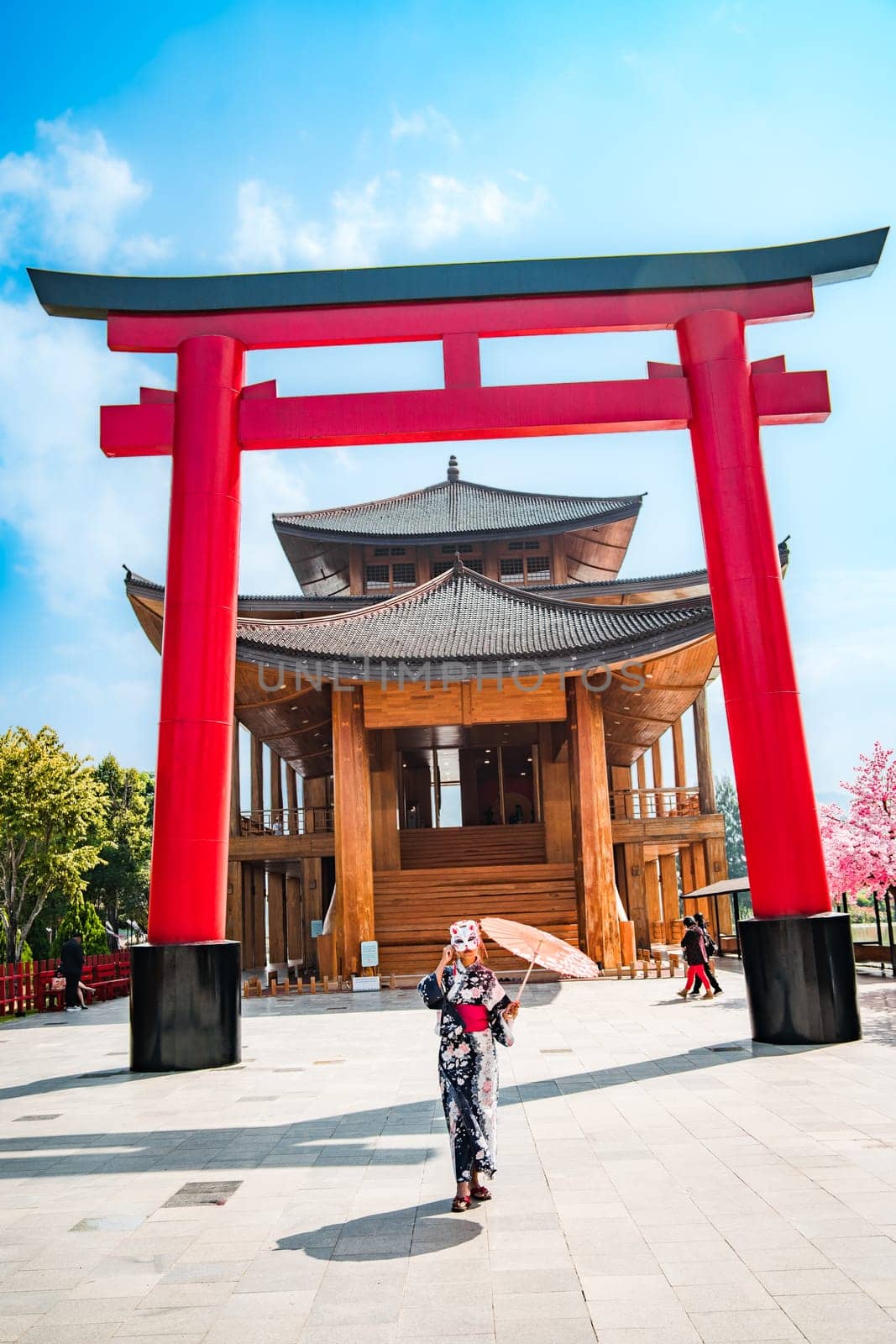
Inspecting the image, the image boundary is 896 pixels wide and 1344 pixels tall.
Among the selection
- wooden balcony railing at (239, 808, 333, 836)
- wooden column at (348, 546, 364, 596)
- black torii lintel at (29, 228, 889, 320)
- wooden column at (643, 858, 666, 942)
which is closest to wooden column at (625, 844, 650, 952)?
wooden column at (643, 858, 666, 942)

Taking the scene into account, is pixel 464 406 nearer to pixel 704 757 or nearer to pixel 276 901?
pixel 704 757

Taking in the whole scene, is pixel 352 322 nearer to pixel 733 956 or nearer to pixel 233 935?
pixel 233 935

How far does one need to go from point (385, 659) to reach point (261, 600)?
10801 millimetres

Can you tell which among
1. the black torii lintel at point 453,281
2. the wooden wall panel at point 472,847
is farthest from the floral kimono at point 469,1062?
the wooden wall panel at point 472,847

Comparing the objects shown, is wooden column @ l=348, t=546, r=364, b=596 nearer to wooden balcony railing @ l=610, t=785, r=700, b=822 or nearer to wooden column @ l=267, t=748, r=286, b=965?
wooden column @ l=267, t=748, r=286, b=965

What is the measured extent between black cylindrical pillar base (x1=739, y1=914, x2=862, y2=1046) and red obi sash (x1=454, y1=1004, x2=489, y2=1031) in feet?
15.4

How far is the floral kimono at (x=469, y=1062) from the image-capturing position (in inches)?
198

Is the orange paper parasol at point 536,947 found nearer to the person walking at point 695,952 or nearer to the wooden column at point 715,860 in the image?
the person walking at point 695,952

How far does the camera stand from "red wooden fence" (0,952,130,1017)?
16.2m

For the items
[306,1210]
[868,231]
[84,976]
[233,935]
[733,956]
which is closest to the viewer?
[306,1210]

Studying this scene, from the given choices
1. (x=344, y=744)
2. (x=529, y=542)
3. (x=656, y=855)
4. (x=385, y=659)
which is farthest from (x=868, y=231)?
(x=656, y=855)

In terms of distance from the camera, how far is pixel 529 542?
32.4 m

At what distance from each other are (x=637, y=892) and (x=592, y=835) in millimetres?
7526

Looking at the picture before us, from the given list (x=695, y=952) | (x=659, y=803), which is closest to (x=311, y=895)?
(x=659, y=803)
